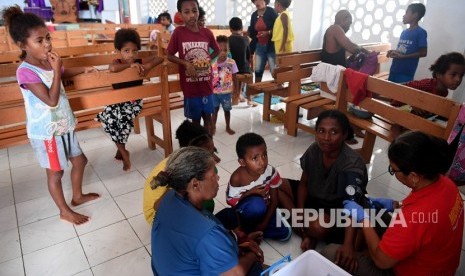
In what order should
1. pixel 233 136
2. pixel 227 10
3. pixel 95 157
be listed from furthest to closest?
pixel 227 10 < pixel 233 136 < pixel 95 157

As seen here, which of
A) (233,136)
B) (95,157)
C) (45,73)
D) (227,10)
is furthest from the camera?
(227,10)

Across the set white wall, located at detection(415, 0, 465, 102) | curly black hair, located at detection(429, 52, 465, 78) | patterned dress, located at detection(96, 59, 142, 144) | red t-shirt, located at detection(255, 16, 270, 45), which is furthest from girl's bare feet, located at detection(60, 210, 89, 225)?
white wall, located at detection(415, 0, 465, 102)

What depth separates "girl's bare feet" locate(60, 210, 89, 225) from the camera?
2.30 metres

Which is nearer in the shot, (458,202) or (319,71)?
(458,202)

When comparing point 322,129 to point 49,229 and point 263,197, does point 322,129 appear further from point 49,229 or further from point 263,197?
point 49,229

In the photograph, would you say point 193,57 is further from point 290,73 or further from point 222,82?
point 290,73

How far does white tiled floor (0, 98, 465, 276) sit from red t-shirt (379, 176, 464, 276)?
0.81 m

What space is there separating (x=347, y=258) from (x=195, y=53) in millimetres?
2127

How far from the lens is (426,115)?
2598 millimetres

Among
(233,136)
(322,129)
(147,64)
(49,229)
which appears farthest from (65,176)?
Result: (322,129)

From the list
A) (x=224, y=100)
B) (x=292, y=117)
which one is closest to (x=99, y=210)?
(x=224, y=100)

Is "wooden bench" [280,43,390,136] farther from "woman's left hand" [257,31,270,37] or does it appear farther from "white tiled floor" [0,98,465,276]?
"woman's left hand" [257,31,270,37]

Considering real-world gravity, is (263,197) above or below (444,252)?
below

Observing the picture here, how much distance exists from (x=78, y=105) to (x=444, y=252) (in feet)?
8.00
